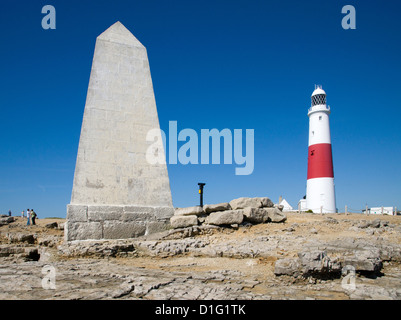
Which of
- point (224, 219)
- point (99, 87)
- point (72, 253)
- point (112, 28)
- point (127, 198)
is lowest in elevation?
point (72, 253)

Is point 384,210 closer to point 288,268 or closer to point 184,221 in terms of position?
point 184,221

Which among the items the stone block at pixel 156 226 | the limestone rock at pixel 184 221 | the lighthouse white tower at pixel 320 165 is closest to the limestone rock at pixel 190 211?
the limestone rock at pixel 184 221

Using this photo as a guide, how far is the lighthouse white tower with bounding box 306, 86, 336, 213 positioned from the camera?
73.7 feet

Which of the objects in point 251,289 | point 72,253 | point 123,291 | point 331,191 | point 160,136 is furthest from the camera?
point 331,191

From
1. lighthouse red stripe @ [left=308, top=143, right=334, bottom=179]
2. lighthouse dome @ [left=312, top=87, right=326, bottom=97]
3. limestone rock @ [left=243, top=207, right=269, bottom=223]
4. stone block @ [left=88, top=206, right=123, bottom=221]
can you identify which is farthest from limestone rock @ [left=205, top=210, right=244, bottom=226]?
lighthouse dome @ [left=312, top=87, right=326, bottom=97]

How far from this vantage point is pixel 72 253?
6094 millimetres

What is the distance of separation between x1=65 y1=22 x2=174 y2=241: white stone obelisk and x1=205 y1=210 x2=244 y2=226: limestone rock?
45.4 inches

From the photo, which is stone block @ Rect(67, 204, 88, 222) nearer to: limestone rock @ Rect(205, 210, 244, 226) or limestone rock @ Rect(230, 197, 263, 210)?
limestone rock @ Rect(205, 210, 244, 226)

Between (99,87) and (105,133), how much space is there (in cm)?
120

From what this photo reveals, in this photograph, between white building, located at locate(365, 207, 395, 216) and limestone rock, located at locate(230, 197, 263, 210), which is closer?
limestone rock, located at locate(230, 197, 263, 210)

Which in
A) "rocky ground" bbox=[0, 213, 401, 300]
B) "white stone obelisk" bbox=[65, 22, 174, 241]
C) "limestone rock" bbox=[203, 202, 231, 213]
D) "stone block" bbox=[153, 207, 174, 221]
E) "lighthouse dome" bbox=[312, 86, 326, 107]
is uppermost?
"lighthouse dome" bbox=[312, 86, 326, 107]

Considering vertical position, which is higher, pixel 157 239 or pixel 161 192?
pixel 161 192

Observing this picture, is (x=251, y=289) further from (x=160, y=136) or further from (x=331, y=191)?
(x=331, y=191)

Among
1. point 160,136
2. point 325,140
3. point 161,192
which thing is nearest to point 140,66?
point 160,136
